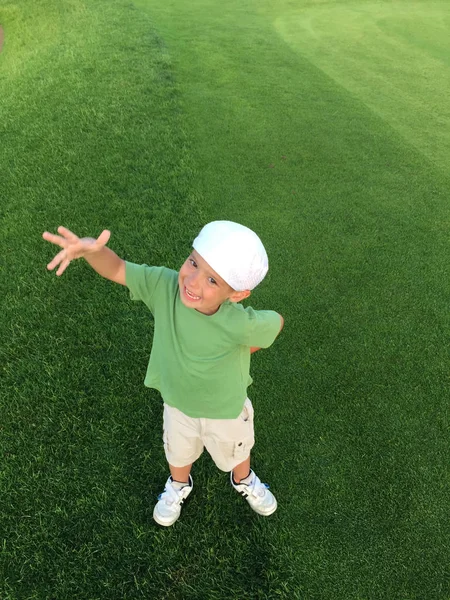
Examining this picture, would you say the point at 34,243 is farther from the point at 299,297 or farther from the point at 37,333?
the point at 299,297

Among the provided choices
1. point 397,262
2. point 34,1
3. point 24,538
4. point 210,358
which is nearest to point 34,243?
point 24,538

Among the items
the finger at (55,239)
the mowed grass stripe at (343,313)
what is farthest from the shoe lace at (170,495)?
the finger at (55,239)

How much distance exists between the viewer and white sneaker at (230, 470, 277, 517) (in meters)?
2.20

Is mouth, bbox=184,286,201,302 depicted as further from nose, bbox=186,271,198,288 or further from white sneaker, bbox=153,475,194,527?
white sneaker, bbox=153,475,194,527

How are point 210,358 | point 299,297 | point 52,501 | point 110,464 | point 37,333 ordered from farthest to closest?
point 299,297, point 37,333, point 110,464, point 52,501, point 210,358

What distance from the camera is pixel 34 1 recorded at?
9133 mm

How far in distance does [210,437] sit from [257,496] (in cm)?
46

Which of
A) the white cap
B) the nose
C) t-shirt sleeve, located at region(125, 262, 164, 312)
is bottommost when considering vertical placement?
t-shirt sleeve, located at region(125, 262, 164, 312)

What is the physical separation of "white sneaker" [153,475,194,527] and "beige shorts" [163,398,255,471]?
7.4 inches

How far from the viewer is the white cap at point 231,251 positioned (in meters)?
1.53

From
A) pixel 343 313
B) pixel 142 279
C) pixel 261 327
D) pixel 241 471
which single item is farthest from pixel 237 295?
pixel 343 313

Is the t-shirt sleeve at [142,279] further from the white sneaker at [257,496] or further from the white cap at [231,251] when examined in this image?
the white sneaker at [257,496]

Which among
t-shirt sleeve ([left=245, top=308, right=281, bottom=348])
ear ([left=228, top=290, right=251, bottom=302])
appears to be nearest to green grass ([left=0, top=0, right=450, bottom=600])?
t-shirt sleeve ([left=245, top=308, right=281, bottom=348])

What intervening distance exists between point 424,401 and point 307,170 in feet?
8.72
